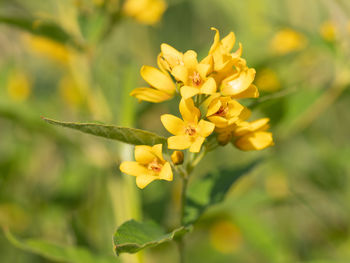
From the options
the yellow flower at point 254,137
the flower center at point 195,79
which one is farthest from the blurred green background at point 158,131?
the flower center at point 195,79

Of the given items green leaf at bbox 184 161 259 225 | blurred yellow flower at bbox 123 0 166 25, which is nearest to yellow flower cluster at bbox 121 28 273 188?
green leaf at bbox 184 161 259 225

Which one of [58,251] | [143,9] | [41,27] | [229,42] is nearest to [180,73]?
[229,42]

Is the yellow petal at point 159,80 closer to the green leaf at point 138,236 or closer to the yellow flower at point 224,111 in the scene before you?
the yellow flower at point 224,111

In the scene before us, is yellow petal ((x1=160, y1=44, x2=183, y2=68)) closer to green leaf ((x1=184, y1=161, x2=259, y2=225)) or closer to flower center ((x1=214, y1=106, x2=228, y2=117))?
flower center ((x1=214, y1=106, x2=228, y2=117))

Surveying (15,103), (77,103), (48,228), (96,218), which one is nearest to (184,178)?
(15,103)

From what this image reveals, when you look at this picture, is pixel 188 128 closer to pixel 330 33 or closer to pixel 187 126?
pixel 187 126
